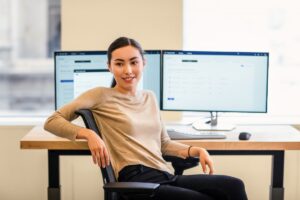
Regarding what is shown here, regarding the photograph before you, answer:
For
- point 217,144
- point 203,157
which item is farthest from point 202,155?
point 217,144

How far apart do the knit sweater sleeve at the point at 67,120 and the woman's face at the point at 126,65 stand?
0.17 m

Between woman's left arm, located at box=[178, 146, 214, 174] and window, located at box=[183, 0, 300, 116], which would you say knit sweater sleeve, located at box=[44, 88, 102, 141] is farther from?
window, located at box=[183, 0, 300, 116]

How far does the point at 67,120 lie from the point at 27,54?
58.5 inches

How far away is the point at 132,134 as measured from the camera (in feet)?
6.92

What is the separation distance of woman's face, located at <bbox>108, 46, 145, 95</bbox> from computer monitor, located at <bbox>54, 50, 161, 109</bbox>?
1.90 ft

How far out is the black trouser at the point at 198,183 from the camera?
6.67ft

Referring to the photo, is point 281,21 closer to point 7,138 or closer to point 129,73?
point 129,73

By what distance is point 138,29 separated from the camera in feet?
10.4

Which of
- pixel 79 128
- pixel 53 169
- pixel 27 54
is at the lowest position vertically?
pixel 53 169

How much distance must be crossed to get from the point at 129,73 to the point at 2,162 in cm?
150

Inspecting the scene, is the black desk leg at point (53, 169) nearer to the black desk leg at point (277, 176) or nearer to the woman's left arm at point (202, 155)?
the woman's left arm at point (202, 155)

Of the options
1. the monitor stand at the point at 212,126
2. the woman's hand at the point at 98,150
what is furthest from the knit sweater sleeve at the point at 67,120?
the monitor stand at the point at 212,126

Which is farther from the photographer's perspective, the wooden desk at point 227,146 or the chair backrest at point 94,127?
the wooden desk at point 227,146

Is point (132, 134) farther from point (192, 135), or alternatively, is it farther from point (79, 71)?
point (79, 71)
